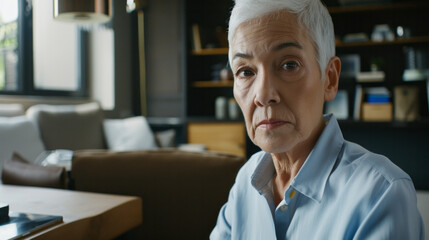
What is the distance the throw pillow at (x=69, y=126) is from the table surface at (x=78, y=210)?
2123mm

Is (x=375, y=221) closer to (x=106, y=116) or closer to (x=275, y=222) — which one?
(x=275, y=222)

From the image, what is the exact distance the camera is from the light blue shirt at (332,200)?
62 cm

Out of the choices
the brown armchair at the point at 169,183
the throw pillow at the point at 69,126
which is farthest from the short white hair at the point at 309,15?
the throw pillow at the point at 69,126

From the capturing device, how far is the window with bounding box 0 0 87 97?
10.8ft

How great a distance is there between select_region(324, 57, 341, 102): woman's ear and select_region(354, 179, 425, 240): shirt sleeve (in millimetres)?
297

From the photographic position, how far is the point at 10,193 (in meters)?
1.13

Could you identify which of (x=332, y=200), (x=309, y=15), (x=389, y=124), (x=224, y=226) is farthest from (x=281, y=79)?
(x=389, y=124)

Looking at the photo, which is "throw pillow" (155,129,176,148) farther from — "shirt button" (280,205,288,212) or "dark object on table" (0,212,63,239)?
"shirt button" (280,205,288,212)

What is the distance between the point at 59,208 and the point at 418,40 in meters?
3.82

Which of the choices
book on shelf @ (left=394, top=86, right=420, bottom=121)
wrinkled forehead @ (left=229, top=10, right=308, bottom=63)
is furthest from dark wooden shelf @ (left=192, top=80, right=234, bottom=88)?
wrinkled forehead @ (left=229, top=10, right=308, bottom=63)

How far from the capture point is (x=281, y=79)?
2.60 feet

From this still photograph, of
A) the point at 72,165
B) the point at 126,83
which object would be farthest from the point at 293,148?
the point at 126,83

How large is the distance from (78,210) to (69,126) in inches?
103

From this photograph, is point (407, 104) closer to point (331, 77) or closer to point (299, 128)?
point (331, 77)
